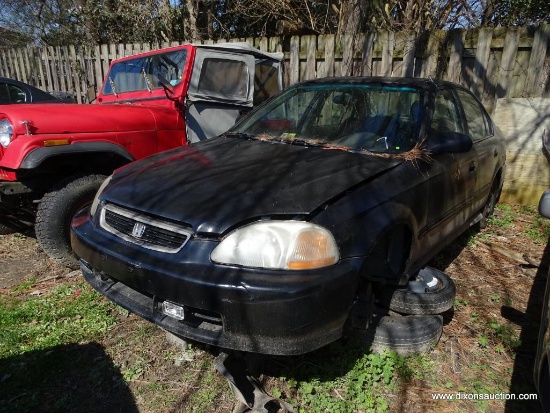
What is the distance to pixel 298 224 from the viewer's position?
1912mm

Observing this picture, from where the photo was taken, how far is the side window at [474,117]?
3.74 metres

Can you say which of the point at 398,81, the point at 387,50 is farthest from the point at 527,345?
the point at 387,50

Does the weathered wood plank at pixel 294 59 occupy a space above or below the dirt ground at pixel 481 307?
above

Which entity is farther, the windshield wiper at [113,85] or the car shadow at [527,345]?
the windshield wiper at [113,85]

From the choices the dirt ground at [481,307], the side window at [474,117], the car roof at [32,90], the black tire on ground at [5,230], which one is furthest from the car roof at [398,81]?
the car roof at [32,90]

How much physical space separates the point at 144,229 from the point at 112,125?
193 cm

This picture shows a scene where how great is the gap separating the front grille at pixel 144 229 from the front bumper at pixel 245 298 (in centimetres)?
6

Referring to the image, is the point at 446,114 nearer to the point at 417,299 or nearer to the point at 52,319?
the point at 417,299

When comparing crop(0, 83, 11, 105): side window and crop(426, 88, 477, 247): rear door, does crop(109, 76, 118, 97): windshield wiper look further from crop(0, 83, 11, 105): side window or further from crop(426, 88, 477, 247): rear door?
crop(426, 88, 477, 247): rear door

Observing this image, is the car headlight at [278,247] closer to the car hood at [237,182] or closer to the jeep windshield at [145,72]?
the car hood at [237,182]

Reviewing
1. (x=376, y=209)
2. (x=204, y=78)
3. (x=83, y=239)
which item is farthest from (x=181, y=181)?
(x=204, y=78)

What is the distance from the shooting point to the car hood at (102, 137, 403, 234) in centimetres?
199

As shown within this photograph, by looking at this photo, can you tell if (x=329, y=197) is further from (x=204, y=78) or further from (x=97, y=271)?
(x=204, y=78)

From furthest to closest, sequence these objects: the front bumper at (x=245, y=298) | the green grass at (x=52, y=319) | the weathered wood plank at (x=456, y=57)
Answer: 1. the weathered wood plank at (x=456, y=57)
2. the green grass at (x=52, y=319)
3. the front bumper at (x=245, y=298)
